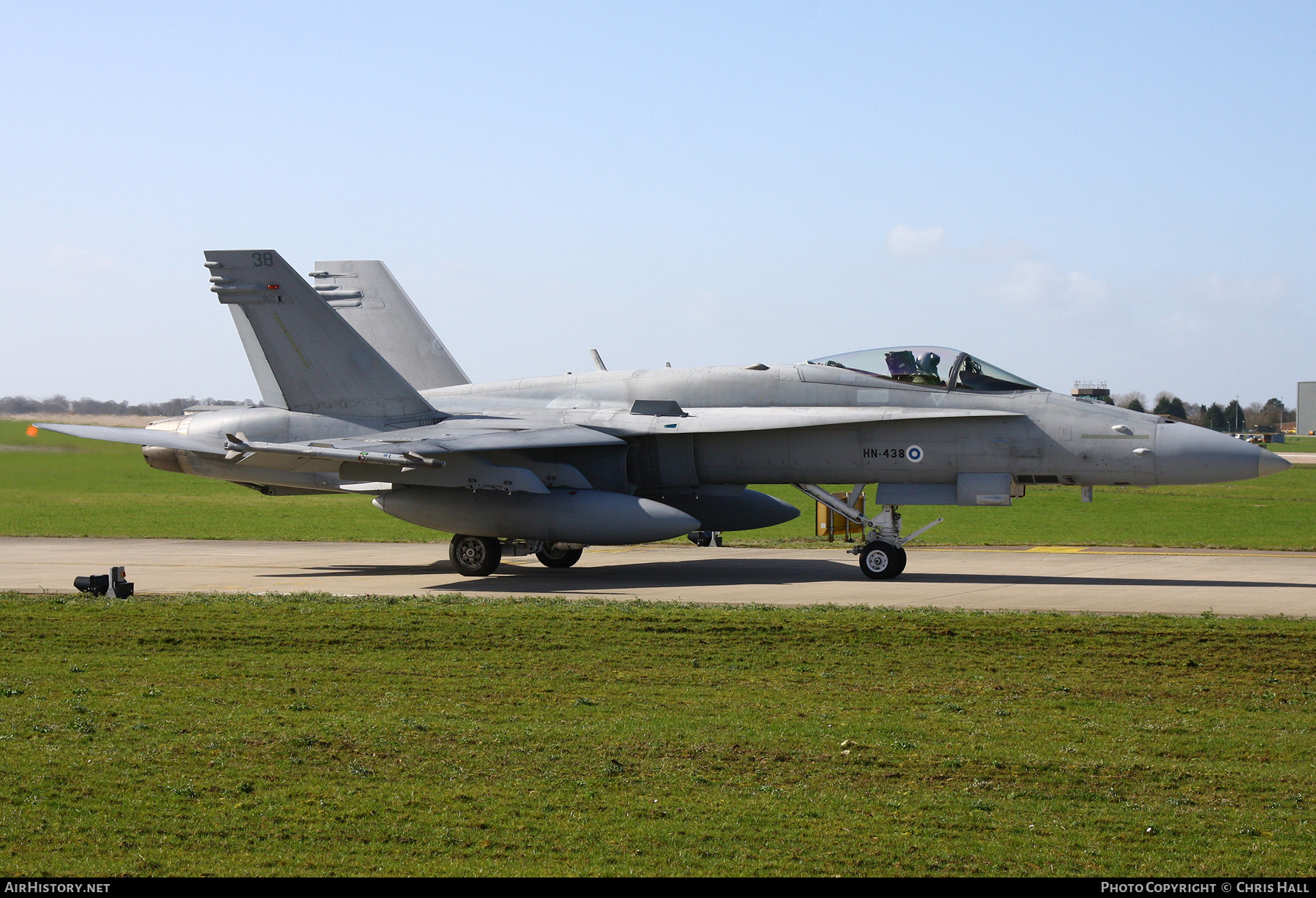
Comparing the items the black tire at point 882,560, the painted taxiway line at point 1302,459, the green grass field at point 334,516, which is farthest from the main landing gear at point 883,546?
the painted taxiway line at point 1302,459

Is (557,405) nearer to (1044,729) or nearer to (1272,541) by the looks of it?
(1044,729)

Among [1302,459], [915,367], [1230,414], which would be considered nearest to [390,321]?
[915,367]

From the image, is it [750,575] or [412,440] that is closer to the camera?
[412,440]

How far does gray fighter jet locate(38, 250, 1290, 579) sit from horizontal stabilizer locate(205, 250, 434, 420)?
1.0 inches

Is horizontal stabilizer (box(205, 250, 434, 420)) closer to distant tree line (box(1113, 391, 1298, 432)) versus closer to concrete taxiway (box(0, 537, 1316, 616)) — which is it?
concrete taxiway (box(0, 537, 1316, 616))

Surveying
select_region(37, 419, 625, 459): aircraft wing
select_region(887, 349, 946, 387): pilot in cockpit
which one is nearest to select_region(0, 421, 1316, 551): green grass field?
select_region(37, 419, 625, 459): aircraft wing

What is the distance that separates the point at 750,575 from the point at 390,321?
9.88 meters

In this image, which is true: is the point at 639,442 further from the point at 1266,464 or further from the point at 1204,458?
the point at 1266,464

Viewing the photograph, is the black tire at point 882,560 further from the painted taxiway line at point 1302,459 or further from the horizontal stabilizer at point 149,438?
the painted taxiway line at point 1302,459

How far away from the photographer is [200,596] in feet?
48.0

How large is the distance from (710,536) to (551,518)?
7005 mm

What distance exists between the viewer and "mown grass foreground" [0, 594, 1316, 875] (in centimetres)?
539

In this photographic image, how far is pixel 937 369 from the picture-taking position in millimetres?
17391

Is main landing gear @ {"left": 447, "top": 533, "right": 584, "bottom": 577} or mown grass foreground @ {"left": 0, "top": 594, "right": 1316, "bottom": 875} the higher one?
main landing gear @ {"left": 447, "top": 533, "right": 584, "bottom": 577}
